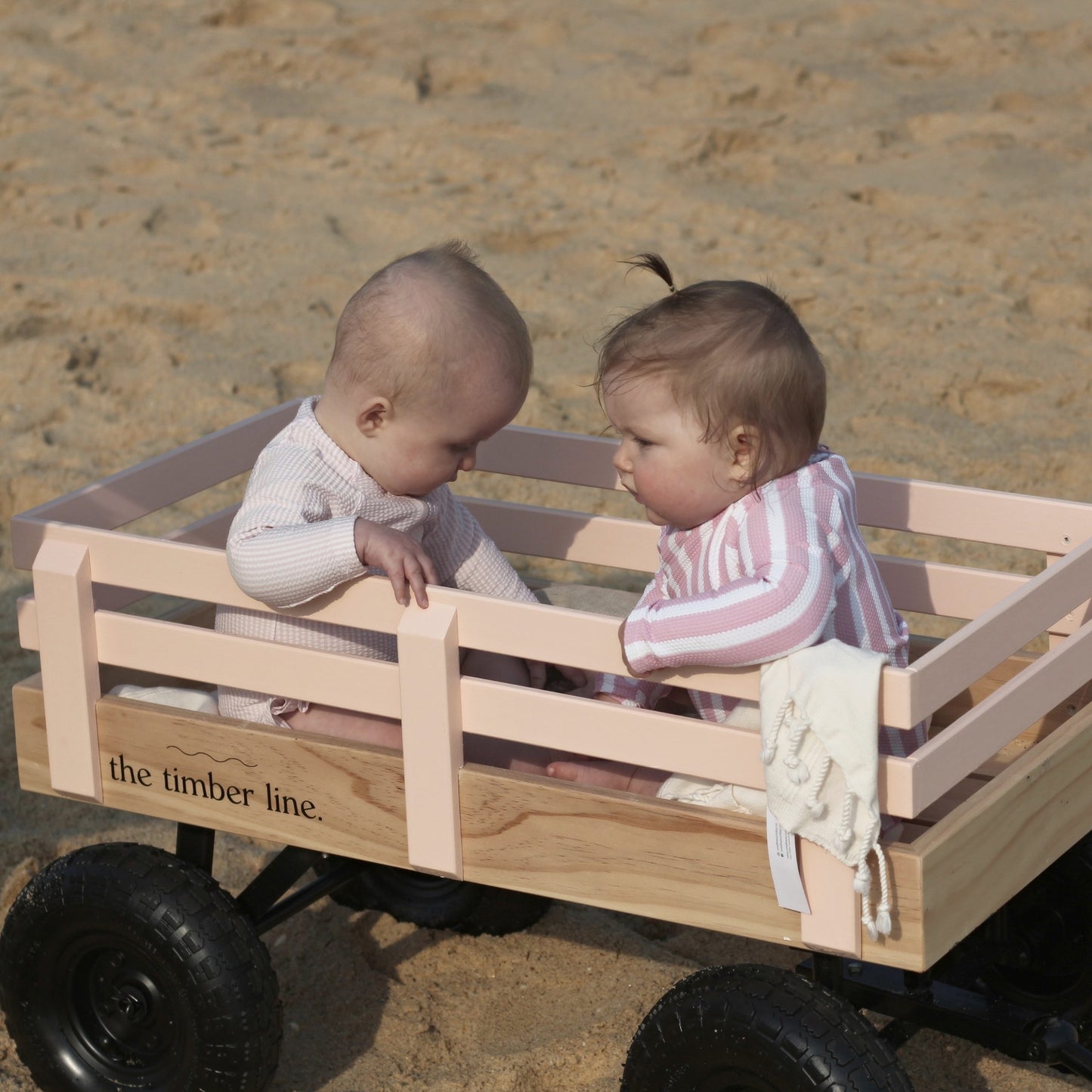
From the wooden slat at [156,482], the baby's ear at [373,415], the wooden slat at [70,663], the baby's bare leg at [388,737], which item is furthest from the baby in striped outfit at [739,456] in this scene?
the wooden slat at [156,482]

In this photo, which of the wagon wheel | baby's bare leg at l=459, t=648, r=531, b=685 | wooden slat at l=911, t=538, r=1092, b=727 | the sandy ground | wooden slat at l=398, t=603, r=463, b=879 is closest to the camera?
wooden slat at l=911, t=538, r=1092, b=727

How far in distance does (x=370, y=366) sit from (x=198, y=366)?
267 centimetres

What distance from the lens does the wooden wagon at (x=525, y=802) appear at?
188cm

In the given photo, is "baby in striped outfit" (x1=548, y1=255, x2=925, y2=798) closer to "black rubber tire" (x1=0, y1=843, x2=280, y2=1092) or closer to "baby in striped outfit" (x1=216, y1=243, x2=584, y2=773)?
"baby in striped outfit" (x1=216, y1=243, x2=584, y2=773)

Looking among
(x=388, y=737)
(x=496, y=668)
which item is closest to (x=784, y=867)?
(x=388, y=737)

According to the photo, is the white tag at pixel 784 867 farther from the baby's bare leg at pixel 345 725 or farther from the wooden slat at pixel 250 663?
the baby's bare leg at pixel 345 725

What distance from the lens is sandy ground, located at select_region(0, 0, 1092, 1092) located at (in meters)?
2.74

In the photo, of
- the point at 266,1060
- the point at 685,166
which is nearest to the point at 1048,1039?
the point at 266,1060

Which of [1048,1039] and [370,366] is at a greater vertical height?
[370,366]

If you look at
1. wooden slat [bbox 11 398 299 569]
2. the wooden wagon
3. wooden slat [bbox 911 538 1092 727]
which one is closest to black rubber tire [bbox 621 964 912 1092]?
the wooden wagon

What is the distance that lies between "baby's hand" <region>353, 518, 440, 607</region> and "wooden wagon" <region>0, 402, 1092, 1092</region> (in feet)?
0.09

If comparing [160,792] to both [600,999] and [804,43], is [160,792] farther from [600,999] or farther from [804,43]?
[804,43]

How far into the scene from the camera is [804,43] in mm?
7176

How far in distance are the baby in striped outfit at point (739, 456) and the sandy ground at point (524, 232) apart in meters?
0.68
